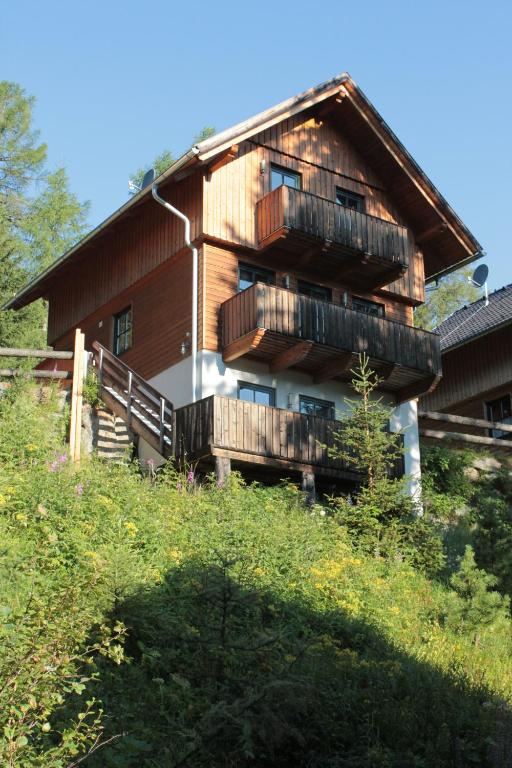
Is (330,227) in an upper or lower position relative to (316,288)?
upper

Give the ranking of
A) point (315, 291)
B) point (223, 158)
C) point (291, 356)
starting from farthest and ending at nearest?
point (315, 291) → point (223, 158) → point (291, 356)

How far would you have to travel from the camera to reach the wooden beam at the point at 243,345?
2219cm

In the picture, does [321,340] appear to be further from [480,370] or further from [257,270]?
[480,370]

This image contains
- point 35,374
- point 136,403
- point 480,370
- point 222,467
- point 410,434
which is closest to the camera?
point 222,467

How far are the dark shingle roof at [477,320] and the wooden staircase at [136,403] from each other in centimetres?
1229

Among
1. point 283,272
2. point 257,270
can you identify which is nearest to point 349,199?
point 283,272

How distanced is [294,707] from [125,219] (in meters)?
18.8

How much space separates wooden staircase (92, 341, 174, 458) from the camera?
22.2 meters

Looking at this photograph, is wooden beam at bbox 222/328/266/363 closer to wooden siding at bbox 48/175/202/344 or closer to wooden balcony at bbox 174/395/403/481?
wooden balcony at bbox 174/395/403/481

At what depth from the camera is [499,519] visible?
59.8 ft

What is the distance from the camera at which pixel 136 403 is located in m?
23.3

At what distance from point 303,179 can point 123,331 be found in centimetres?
574

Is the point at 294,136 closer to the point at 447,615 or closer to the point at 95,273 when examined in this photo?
the point at 95,273

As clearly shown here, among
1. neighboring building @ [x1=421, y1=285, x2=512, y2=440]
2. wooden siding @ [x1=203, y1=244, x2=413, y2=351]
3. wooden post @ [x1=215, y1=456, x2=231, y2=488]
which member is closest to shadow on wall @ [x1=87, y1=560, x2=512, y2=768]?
wooden post @ [x1=215, y1=456, x2=231, y2=488]
